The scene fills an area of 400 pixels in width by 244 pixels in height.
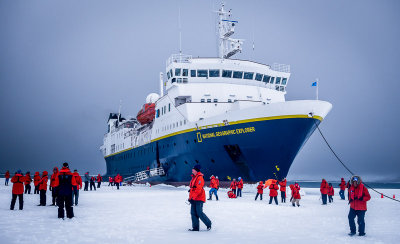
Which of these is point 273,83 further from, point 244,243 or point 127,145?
point 244,243

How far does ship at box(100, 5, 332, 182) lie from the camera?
64.4ft

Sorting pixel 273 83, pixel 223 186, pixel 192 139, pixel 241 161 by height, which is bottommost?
pixel 223 186

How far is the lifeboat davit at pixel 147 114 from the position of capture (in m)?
34.0

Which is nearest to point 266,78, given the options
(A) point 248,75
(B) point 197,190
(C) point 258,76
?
(C) point 258,76

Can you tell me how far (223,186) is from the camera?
22.3 meters

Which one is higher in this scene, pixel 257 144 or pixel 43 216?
pixel 257 144

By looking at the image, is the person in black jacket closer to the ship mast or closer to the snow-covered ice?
the snow-covered ice

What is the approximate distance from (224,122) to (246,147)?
2.16m

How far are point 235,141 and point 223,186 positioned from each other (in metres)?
3.47

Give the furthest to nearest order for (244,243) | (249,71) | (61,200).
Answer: (249,71) < (61,200) < (244,243)

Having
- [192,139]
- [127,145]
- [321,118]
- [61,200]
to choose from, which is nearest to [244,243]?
[61,200]

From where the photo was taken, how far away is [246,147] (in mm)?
20438

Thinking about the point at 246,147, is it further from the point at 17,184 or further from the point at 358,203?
the point at 358,203

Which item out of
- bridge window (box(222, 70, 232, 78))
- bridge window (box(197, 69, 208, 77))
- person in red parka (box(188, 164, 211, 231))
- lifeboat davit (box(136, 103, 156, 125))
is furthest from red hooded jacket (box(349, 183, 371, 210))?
lifeboat davit (box(136, 103, 156, 125))
